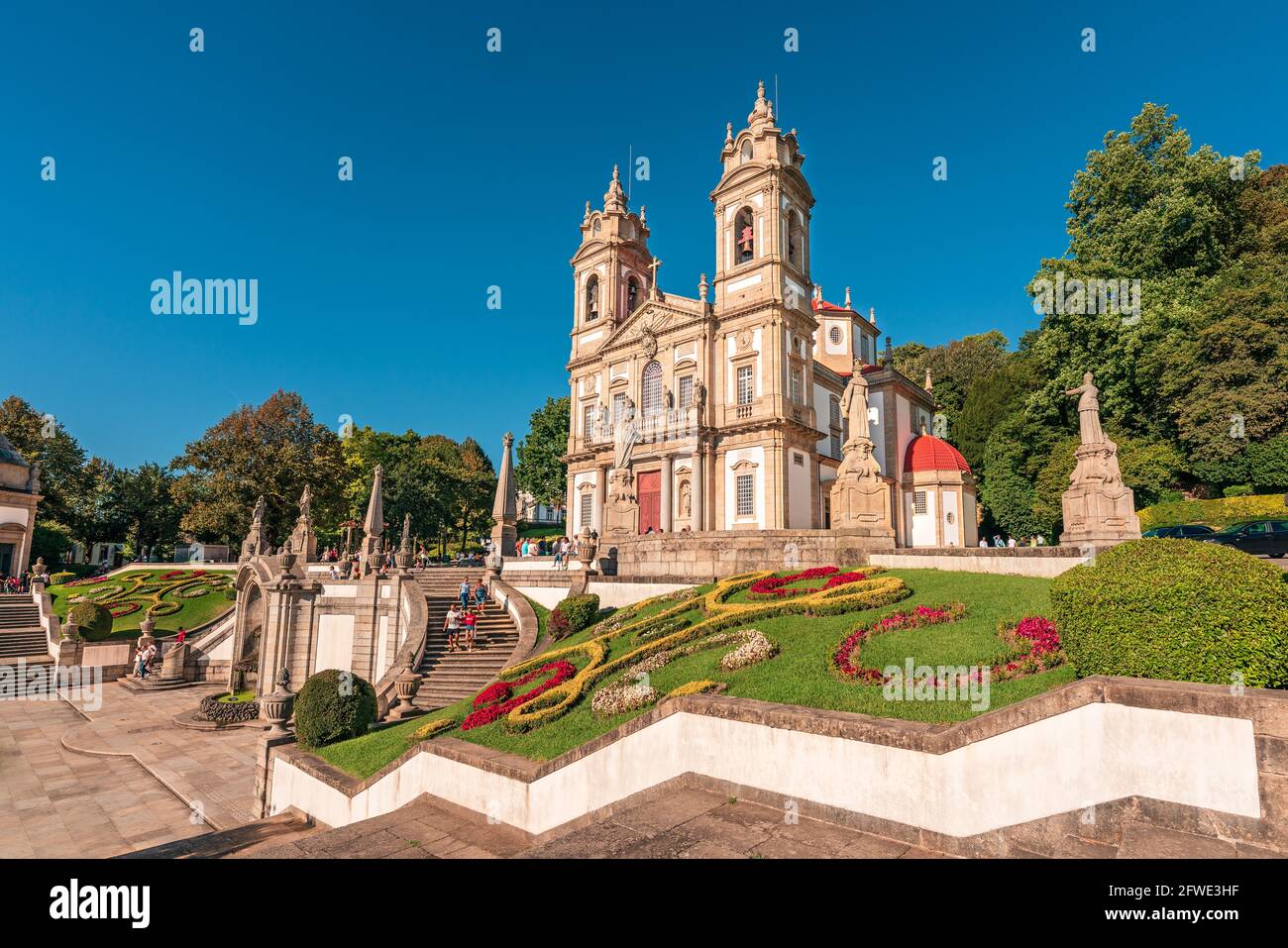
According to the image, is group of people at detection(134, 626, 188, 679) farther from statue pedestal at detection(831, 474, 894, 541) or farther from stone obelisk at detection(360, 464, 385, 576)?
statue pedestal at detection(831, 474, 894, 541)

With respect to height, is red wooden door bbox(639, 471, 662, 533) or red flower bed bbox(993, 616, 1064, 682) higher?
red wooden door bbox(639, 471, 662, 533)

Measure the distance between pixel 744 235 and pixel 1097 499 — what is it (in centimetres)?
2524

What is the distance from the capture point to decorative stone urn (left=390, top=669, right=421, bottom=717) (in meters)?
16.2

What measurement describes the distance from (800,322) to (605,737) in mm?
31145

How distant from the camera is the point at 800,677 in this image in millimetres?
9086

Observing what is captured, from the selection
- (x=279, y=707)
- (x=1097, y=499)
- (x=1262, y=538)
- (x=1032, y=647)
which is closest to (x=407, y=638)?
(x=279, y=707)

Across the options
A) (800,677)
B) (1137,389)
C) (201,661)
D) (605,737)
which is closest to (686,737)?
(605,737)

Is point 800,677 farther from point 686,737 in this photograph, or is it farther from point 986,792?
point 986,792

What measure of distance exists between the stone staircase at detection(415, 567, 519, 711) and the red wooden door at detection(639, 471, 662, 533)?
1386 cm

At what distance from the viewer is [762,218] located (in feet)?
114

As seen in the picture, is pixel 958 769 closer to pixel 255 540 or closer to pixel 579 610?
pixel 579 610

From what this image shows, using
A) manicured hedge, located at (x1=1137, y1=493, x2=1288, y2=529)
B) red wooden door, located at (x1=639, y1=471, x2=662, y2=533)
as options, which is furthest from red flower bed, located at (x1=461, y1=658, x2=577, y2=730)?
manicured hedge, located at (x1=1137, y1=493, x2=1288, y2=529)

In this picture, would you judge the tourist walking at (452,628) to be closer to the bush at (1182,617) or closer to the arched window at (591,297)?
the bush at (1182,617)

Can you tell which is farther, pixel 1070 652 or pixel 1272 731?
pixel 1070 652
